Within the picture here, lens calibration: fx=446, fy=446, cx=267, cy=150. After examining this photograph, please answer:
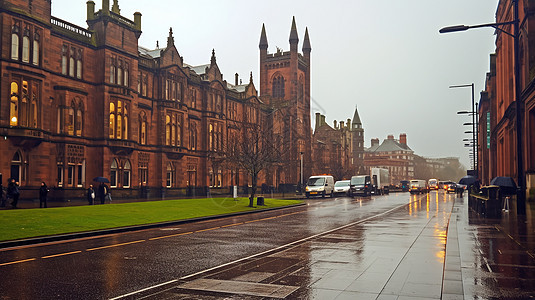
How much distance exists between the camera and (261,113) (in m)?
74.2

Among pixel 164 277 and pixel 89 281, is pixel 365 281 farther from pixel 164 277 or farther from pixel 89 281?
pixel 89 281

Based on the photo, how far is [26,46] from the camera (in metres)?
32.9

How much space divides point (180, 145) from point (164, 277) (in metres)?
44.1

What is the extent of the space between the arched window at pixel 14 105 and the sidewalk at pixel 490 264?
30.0m

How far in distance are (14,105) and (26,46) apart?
4504mm

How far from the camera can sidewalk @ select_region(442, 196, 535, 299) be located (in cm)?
703

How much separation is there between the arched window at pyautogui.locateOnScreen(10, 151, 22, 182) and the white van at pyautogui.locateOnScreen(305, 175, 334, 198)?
99.6 feet

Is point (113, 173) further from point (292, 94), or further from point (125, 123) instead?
point (292, 94)

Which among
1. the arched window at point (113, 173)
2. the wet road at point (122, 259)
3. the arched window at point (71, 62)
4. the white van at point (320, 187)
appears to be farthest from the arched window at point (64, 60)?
the white van at point (320, 187)

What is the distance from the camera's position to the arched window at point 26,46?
3269 cm

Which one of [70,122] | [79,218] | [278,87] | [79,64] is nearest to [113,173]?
[70,122]

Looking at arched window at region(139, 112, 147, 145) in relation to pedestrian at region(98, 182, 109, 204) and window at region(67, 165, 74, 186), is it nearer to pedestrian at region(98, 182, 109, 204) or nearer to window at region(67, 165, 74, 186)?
window at region(67, 165, 74, 186)

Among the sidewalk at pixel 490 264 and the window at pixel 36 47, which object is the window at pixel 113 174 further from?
the sidewalk at pixel 490 264

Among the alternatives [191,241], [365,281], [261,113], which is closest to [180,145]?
[261,113]
